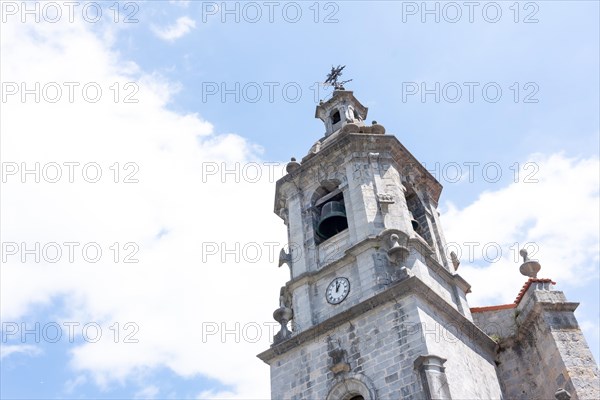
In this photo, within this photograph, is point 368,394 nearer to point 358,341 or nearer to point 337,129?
point 358,341

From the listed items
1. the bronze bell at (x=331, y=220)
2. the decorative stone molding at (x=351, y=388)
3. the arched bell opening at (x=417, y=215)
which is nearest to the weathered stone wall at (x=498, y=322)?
the arched bell opening at (x=417, y=215)

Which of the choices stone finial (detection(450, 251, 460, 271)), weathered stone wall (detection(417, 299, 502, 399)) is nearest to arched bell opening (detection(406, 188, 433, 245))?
stone finial (detection(450, 251, 460, 271))

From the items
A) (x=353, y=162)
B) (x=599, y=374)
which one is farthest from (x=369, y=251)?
(x=599, y=374)

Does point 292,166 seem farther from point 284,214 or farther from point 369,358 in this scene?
point 369,358

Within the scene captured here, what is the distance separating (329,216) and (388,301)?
3.87 meters

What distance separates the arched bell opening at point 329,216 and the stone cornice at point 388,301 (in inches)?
123

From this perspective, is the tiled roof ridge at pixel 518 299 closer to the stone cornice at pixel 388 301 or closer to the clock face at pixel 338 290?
the stone cornice at pixel 388 301

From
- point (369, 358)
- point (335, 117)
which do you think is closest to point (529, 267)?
point (369, 358)

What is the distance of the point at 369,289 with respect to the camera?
15648 mm

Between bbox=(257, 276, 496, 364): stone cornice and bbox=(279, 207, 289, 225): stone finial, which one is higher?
bbox=(279, 207, 289, 225): stone finial

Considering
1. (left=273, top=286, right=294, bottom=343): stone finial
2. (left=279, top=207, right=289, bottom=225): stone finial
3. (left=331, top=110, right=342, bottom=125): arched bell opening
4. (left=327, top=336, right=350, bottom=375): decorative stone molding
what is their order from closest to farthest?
(left=327, top=336, right=350, bottom=375): decorative stone molding, (left=273, top=286, right=294, bottom=343): stone finial, (left=279, top=207, right=289, bottom=225): stone finial, (left=331, top=110, right=342, bottom=125): arched bell opening

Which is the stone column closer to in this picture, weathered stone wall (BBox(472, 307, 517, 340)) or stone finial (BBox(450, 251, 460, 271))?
weathered stone wall (BBox(472, 307, 517, 340))

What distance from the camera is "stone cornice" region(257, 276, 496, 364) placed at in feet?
48.9

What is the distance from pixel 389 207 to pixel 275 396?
5.43 metres
